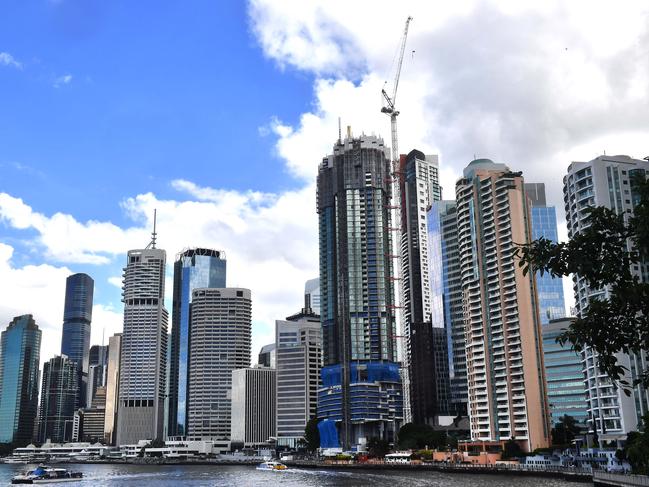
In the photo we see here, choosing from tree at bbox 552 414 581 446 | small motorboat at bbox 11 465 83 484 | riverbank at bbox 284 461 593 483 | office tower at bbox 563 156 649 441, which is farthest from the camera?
tree at bbox 552 414 581 446

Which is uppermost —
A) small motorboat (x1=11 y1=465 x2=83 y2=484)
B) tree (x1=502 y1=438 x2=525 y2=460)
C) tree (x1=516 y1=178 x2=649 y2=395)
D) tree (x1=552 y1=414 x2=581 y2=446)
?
tree (x1=516 y1=178 x2=649 y2=395)

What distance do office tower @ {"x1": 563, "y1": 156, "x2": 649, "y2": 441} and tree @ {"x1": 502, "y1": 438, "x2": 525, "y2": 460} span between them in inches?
756

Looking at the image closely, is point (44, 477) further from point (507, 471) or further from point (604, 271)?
point (604, 271)

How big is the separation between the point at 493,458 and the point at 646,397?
45.4 meters

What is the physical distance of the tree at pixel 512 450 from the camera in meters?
180

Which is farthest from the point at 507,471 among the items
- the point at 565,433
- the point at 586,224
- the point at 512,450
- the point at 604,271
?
the point at 604,271

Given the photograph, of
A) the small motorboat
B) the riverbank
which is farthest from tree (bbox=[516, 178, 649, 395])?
the small motorboat

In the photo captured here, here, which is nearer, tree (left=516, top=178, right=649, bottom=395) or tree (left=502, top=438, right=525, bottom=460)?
tree (left=516, top=178, right=649, bottom=395)

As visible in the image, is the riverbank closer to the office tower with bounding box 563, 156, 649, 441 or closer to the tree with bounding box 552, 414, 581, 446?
the office tower with bounding box 563, 156, 649, 441

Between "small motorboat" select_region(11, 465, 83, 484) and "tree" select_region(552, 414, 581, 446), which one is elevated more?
"tree" select_region(552, 414, 581, 446)

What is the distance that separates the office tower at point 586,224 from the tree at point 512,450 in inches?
756

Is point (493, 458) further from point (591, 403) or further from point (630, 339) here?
point (630, 339)

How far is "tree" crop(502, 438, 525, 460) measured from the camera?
180000 millimetres

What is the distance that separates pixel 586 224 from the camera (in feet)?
526
